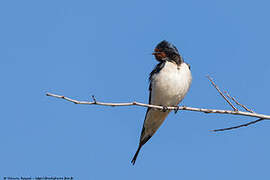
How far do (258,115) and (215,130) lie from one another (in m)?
0.51

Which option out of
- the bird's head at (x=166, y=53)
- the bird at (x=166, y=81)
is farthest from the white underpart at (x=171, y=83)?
the bird's head at (x=166, y=53)

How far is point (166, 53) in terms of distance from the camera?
8016mm

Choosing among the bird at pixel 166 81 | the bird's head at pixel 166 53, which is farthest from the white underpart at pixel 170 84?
the bird's head at pixel 166 53

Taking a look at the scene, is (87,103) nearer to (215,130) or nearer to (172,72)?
(215,130)

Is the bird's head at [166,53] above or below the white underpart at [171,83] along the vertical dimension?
above

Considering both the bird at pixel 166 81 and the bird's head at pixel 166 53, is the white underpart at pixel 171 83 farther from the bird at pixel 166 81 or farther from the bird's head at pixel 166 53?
the bird's head at pixel 166 53

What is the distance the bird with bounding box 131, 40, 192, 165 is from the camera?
7.54 meters

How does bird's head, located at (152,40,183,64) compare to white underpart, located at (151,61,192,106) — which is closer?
white underpart, located at (151,61,192,106)

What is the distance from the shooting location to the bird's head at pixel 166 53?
787 cm

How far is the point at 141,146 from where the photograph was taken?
8.49 meters

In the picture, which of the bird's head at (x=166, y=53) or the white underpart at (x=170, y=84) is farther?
the bird's head at (x=166, y=53)

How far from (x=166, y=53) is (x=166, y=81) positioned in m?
0.72

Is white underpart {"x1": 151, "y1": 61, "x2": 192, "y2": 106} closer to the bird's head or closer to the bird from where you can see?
the bird

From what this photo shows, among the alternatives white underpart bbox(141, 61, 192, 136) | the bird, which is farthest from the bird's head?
white underpart bbox(141, 61, 192, 136)
